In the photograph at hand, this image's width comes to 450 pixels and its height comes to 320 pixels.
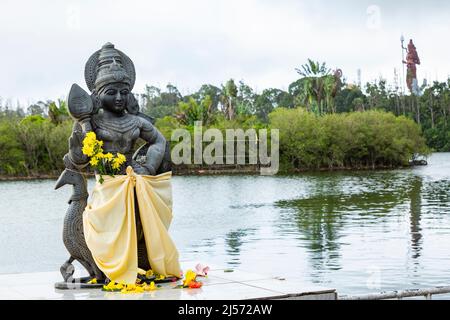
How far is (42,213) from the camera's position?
90.1 feet

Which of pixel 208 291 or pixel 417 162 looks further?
pixel 417 162

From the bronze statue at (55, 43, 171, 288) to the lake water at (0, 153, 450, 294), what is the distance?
4638mm

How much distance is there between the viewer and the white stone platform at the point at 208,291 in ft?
19.8

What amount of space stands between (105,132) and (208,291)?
1952mm

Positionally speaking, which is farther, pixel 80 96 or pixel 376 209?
pixel 376 209

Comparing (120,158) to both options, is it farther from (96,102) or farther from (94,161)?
(96,102)

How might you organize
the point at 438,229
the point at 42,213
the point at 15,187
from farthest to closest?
A: the point at 15,187, the point at 42,213, the point at 438,229

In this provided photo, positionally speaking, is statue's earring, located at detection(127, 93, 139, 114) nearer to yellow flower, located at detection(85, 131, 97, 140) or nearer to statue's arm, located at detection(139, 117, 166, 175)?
statue's arm, located at detection(139, 117, 166, 175)

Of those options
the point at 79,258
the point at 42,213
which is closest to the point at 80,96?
the point at 79,258

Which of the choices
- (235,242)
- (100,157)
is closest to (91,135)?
(100,157)

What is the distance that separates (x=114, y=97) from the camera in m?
7.22

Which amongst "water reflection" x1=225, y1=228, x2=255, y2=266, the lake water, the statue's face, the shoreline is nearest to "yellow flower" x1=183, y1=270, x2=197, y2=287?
the statue's face
